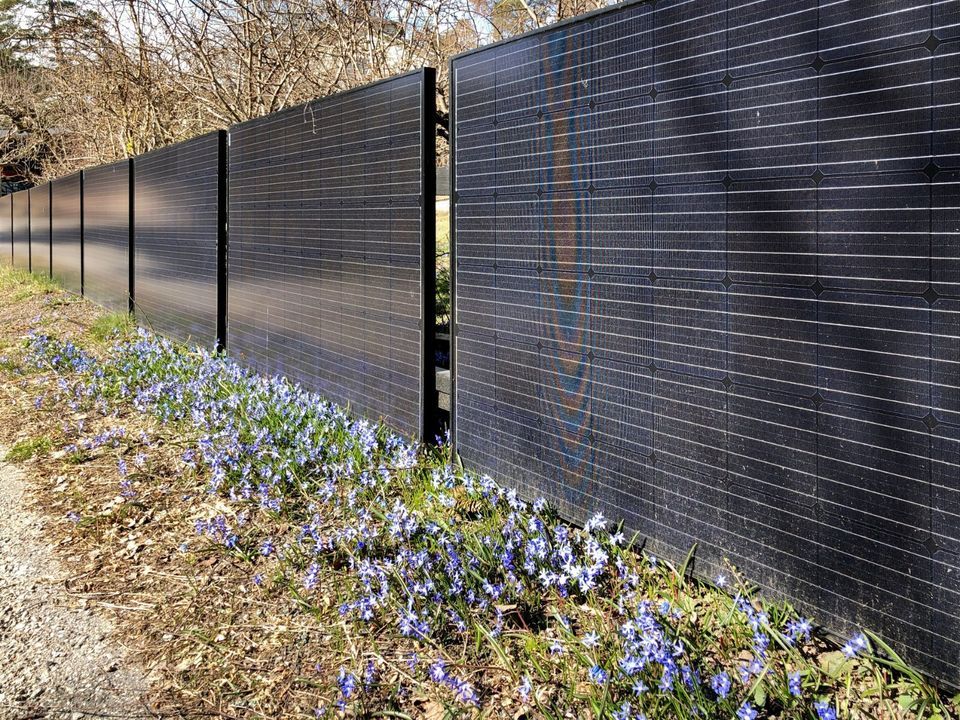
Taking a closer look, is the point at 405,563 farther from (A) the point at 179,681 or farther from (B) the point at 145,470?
(B) the point at 145,470

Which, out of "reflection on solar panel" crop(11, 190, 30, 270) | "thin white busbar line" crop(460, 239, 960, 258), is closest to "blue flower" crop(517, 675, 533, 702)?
"thin white busbar line" crop(460, 239, 960, 258)

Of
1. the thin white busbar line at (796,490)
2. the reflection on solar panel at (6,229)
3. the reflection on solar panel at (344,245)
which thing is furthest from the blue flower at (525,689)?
the reflection on solar panel at (6,229)

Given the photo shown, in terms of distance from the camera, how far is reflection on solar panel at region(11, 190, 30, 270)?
1942 cm

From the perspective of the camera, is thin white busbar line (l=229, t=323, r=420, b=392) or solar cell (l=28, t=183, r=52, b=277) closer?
thin white busbar line (l=229, t=323, r=420, b=392)

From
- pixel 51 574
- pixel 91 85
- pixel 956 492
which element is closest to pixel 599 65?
pixel 956 492

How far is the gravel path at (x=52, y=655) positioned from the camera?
8.34 feet

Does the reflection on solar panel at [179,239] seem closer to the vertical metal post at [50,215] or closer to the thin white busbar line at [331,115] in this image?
the thin white busbar line at [331,115]

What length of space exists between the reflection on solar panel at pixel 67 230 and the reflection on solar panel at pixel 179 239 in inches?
168

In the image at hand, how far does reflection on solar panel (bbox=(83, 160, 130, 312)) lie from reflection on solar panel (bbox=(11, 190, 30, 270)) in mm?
7624

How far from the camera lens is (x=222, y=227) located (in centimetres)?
732

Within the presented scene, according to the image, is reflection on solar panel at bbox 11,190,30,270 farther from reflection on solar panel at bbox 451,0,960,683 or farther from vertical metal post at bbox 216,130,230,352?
reflection on solar panel at bbox 451,0,960,683

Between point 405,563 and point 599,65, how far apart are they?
Answer: 2059mm

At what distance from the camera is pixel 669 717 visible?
2193 mm

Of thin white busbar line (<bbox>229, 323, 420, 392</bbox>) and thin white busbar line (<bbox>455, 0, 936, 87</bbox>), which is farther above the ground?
thin white busbar line (<bbox>455, 0, 936, 87</bbox>)
